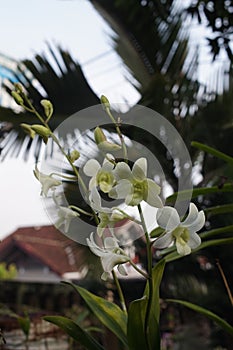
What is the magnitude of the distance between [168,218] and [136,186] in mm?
50

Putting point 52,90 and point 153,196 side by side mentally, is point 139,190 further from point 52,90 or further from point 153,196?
point 52,90

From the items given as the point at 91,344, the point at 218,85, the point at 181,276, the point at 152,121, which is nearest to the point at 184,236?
the point at 91,344

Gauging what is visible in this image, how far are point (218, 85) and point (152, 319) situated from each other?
1495mm

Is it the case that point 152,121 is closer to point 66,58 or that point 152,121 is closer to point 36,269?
point 66,58

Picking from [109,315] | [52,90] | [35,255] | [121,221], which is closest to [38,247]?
[35,255]

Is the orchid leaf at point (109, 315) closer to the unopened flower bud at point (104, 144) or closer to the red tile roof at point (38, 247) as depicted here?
the unopened flower bud at point (104, 144)

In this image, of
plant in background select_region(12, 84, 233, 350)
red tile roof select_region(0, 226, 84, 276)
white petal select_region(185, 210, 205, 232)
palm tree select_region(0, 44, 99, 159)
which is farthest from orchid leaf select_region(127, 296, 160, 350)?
red tile roof select_region(0, 226, 84, 276)

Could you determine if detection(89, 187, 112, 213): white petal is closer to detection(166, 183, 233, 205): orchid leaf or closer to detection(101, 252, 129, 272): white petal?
detection(101, 252, 129, 272): white petal

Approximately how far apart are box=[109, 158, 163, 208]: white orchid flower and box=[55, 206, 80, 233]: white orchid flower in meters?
0.11

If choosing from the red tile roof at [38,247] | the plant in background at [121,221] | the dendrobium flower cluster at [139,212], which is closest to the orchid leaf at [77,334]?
the plant in background at [121,221]

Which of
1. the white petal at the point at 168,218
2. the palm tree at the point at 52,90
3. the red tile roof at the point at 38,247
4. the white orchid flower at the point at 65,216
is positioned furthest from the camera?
the red tile roof at the point at 38,247

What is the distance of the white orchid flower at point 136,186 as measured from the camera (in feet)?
1.38

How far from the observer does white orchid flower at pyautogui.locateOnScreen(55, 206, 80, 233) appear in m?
0.52

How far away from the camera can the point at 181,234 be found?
431mm
